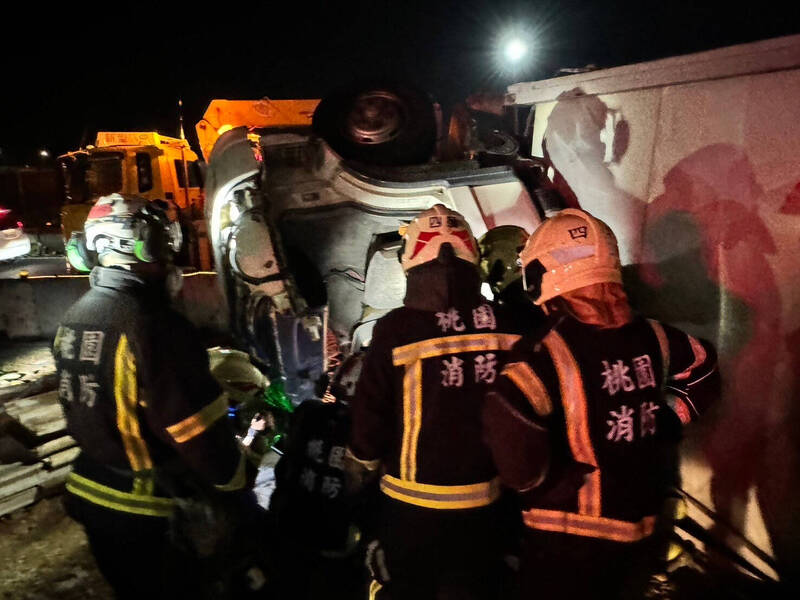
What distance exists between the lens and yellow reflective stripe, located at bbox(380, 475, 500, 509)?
209 cm

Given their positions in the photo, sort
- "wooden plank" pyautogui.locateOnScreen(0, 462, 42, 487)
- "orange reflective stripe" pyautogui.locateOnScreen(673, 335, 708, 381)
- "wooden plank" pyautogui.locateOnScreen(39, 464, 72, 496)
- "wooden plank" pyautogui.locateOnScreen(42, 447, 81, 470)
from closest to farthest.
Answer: "orange reflective stripe" pyautogui.locateOnScreen(673, 335, 708, 381) < "wooden plank" pyautogui.locateOnScreen(0, 462, 42, 487) < "wooden plank" pyautogui.locateOnScreen(39, 464, 72, 496) < "wooden plank" pyautogui.locateOnScreen(42, 447, 81, 470)

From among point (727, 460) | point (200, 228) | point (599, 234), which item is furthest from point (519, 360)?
point (200, 228)

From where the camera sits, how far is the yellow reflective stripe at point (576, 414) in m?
1.69

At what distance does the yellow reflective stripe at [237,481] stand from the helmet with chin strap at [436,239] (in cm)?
113

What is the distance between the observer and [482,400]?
2059mm

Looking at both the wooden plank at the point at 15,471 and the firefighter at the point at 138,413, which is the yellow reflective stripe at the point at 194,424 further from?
the wooden plank at the point at 15,471

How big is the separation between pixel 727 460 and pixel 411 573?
Answer: 6.49 ft

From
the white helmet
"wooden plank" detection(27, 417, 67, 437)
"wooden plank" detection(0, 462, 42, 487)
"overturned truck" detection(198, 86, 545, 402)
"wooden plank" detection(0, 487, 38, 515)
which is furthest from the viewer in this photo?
"overturned truck" detection(198, 86, 545, 402)

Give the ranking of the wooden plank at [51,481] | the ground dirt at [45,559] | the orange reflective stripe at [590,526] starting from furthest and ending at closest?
the wooden plank at [51,481] → the ground dirt at [45,559] → the orange reflective stripe at [590,526]

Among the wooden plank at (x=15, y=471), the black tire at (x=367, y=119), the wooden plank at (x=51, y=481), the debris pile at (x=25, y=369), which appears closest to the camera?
the wooden plank at (x=15, y=471)

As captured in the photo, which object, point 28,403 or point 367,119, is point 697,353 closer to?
point 367,119

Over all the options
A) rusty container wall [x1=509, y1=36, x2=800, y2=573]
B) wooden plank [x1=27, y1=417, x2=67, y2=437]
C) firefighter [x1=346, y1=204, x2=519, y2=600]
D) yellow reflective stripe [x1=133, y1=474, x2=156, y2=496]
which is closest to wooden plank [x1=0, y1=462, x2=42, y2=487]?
wooden plank [x1=27, y1=417, x2=67, y2=437]

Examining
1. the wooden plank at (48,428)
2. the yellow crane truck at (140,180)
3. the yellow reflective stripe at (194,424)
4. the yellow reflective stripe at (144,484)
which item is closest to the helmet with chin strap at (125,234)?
the yellow reflective stripe at (194,424)

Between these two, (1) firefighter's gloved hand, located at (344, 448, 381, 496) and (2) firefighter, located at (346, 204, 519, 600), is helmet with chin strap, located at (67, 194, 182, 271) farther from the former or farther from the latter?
(1) firefighter's gloved hand, located at (344, 448, 381, 496)
